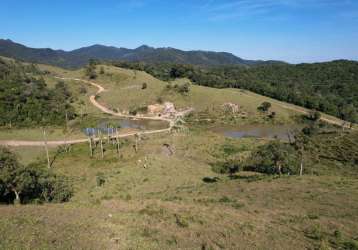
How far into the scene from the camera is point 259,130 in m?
92.0

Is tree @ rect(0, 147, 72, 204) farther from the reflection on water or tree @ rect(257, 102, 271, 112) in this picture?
tree @ rect(257, 102, 271, 112)

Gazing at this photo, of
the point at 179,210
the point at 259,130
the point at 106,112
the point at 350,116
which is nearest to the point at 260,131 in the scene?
the point at 259,130

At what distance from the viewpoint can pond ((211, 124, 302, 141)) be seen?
85.4m

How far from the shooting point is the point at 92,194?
31531 mm

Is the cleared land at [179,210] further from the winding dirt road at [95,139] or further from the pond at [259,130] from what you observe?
the pond at [259,130]

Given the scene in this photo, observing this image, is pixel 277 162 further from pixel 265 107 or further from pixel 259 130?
pixel 265 107

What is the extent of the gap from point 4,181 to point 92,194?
890cm

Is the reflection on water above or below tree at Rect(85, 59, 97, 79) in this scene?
below

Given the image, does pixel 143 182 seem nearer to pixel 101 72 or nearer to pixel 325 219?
pixel 325 219

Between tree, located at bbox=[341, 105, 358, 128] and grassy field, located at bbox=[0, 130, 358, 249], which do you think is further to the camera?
tree, located at bbox=[341, 105, 358, 128]

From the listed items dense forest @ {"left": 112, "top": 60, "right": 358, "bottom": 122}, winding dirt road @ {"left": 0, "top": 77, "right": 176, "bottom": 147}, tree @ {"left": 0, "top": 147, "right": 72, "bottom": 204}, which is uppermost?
dense forest @ {"left": 112, "top": 60, "right": 358, "bottom": 122}

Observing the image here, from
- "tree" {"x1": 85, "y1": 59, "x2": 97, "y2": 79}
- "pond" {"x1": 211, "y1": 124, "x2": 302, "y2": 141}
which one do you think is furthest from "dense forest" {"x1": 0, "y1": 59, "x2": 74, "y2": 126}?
"pond" {"x1": 211, "y1": 124, "x2": 302, "y2": 141}

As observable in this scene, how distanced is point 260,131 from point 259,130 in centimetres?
140

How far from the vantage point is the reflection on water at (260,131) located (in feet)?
279
